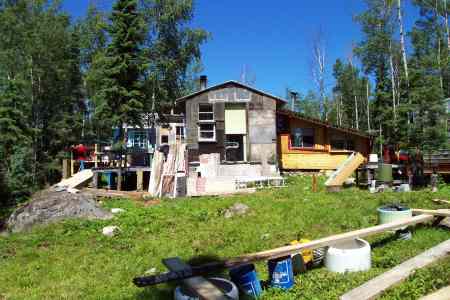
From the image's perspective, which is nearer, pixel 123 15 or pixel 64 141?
pixel 123 15

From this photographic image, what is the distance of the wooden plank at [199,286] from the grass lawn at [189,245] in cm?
100

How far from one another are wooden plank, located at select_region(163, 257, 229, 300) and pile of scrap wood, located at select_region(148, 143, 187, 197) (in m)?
11.4

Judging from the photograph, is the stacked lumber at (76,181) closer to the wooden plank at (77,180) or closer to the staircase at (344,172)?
the wooden plank at (77,180)

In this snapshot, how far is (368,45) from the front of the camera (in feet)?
A: 99.1

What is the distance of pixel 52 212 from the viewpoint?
10.9m

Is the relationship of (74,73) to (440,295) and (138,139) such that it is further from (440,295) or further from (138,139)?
(440,295)

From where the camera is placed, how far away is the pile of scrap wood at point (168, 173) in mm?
15984

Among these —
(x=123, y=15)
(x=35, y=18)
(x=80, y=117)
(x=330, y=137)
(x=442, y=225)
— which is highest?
(x=35, y=18)

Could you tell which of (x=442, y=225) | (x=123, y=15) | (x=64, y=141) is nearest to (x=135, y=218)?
(x=442, y=225)

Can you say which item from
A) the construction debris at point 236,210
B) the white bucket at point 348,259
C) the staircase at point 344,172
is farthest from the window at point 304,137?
the white bucket at point 348,259

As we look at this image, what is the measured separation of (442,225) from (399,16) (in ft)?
77.9

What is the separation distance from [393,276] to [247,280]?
1935 mm

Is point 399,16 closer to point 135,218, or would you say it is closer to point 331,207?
point 331,207

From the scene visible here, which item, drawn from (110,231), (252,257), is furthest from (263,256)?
(110,231)
